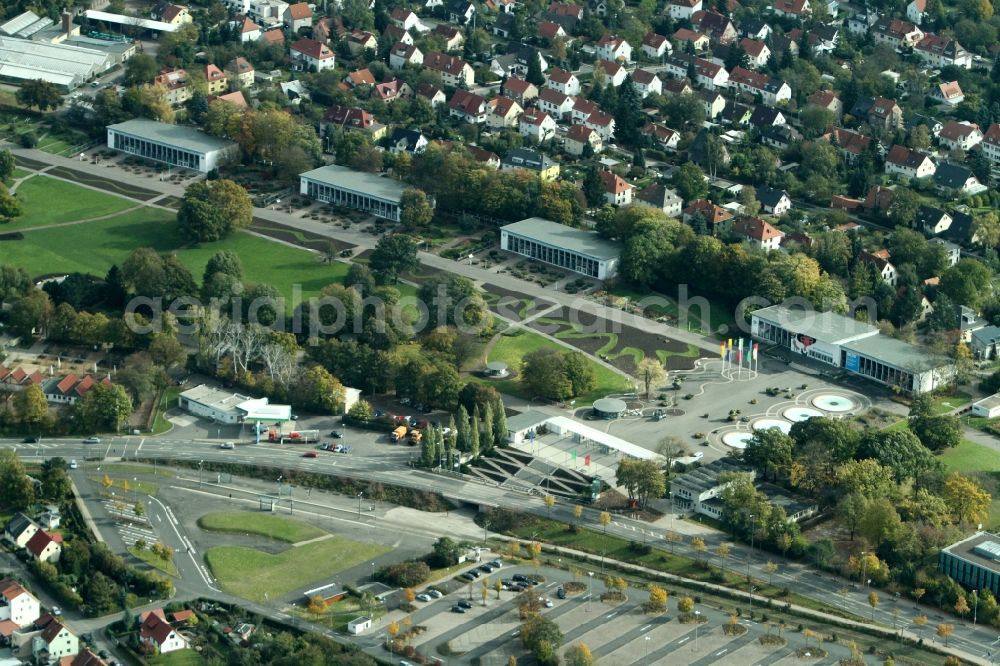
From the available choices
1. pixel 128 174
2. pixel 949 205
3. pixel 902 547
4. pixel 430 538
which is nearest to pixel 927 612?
pixel 902 547

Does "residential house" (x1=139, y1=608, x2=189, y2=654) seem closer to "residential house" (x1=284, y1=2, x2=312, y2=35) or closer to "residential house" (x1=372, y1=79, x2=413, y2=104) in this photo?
"residential house" (x1=372, y1=79, x2=413, y2=104)

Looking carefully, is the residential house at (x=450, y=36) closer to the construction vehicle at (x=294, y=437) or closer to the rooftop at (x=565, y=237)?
the rooftop at (x=565, y=237)

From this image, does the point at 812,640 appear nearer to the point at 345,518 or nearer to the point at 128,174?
the point at 345,518

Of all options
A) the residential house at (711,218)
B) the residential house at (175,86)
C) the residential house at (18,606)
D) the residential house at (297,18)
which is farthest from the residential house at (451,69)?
the residential house at (18,606)

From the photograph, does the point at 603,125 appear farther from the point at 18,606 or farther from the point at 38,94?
the point at 18,606

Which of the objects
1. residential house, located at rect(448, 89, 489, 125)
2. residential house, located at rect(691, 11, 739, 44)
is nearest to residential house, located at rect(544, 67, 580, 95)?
residential house, located at rect(448, 89, 489, 125)

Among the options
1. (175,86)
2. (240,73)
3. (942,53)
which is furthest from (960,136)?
(175,86)
